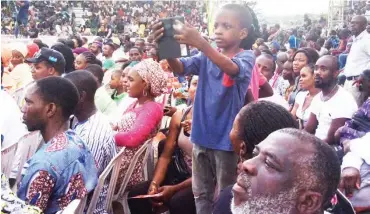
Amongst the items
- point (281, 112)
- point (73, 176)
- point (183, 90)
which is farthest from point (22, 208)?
point (183, 90)

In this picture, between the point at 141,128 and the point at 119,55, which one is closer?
the point at 141,128

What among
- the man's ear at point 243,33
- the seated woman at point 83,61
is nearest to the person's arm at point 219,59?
the man's ear at point 243,33

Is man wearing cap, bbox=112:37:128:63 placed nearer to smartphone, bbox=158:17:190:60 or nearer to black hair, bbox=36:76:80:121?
black hair, bbox=36:76:80:121

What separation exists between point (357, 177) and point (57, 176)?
5.01 ft

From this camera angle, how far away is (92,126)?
3.39m

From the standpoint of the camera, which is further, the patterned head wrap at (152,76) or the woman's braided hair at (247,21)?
the patterned head wrap at (152,76)

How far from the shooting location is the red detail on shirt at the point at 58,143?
262cm

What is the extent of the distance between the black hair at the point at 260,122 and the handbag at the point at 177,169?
59.8 inches

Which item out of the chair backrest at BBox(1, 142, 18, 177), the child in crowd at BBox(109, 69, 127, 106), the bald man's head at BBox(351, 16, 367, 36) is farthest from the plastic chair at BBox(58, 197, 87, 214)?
the bald man's head at BBox(351, 16, 367, 36)

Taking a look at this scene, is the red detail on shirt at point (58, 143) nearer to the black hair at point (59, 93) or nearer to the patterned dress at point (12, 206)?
the black hair at point (59, 93)

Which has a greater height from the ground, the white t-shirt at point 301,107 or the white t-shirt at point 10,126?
the white t-shirt at point 10,126

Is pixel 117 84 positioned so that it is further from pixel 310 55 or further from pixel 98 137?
pixel 98 137

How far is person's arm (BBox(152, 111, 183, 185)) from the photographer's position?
376 centimetres

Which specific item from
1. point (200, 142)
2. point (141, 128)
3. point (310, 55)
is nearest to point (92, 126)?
point (141, 128)
